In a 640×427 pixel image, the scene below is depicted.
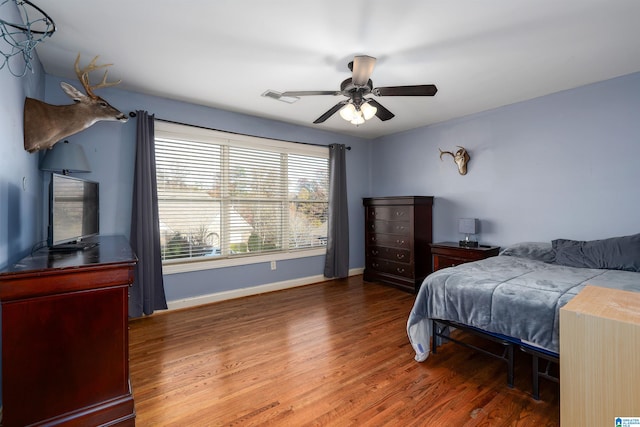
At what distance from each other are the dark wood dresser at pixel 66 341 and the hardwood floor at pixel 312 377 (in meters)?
0.32

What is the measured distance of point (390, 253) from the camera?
469 cm

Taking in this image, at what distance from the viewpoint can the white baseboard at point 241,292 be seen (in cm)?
360

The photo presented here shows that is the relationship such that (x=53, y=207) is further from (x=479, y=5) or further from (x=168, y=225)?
(x=479, y=5)

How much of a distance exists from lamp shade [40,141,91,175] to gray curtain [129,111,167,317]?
647mm

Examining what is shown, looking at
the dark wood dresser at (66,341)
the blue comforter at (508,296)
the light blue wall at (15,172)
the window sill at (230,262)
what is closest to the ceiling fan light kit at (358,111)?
the blue comforter at (508,296)

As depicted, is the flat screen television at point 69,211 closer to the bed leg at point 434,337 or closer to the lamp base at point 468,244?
the bed leg at point 434,337

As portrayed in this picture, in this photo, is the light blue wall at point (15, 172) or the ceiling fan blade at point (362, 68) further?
the ceiling fan blade at point (362, 68)

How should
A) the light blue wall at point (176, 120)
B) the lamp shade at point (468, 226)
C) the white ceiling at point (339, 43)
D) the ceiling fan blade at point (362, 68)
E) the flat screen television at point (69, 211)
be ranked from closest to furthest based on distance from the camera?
1. the flat screen television at point (69, 211)
2. the white ceiling at point (339, 43)
3. the ceiling fan blade at point (362, 68)
4. the light blue wall at point (176, 120)
5. the lamp shade at point (468, 226)

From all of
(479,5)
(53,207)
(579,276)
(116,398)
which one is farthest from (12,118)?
(579,276)

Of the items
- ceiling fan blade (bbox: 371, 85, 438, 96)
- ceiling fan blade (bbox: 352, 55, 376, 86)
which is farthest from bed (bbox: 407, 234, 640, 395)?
ceiling fan blade (bbox: 352, 55, 376, 86)

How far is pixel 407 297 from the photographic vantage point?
161 inches

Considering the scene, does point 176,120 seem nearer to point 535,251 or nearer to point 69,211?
point 69,211

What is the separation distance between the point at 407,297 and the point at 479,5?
3350mm

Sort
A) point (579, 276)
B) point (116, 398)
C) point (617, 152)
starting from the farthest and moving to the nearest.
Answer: point (617, 152) < point (579, 276) < point (116, 398)
